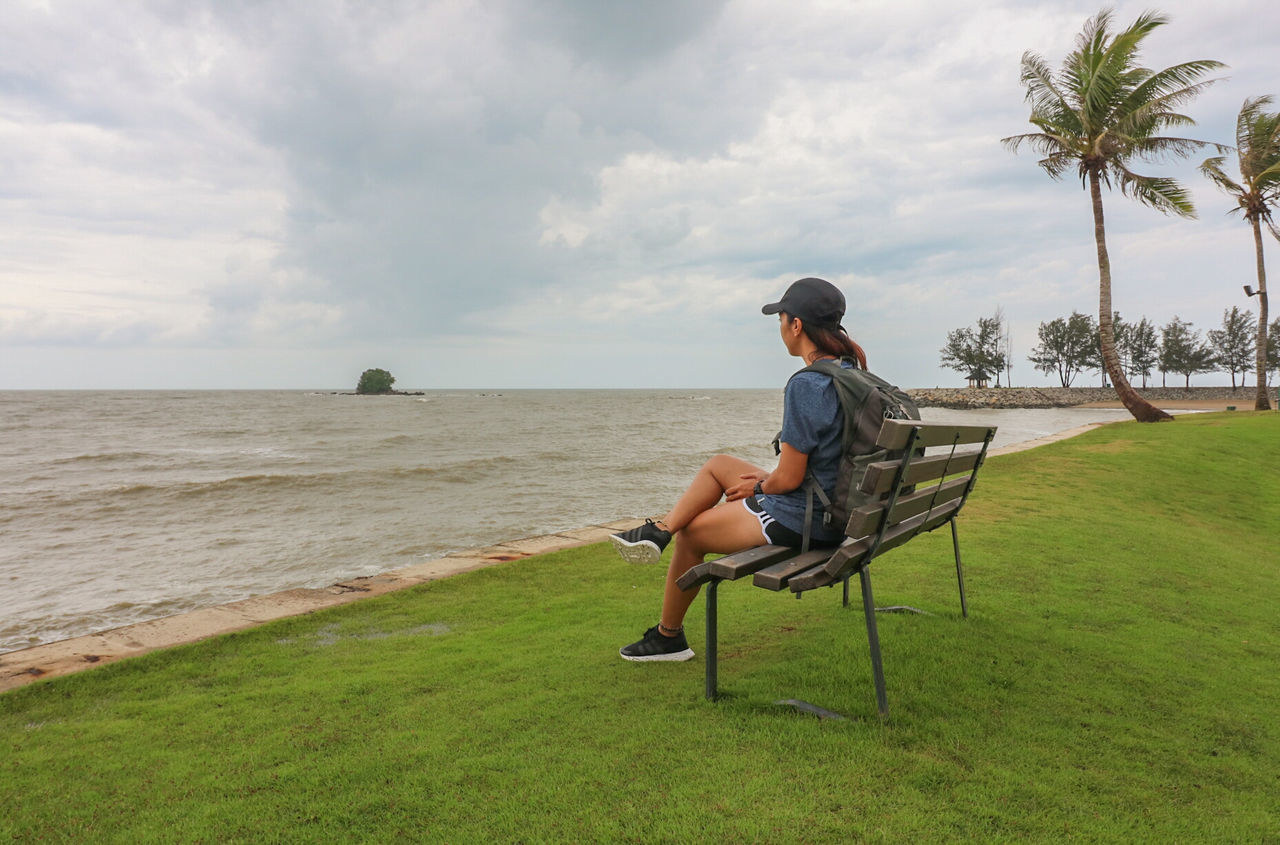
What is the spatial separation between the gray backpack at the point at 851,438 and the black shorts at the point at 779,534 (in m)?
0.07

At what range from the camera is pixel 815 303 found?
3.03m

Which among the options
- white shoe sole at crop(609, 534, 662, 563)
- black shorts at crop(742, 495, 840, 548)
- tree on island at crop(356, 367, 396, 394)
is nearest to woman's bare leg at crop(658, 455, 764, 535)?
white shoe sole at crop(609, 534, 662, 563)

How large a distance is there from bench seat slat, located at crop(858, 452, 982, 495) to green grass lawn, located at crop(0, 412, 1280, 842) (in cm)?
88

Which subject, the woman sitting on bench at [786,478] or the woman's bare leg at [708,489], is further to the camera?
the woman's bare leg at [708,489]

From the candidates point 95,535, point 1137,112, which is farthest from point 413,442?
point 1137,112

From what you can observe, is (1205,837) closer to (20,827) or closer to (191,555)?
(20,827)

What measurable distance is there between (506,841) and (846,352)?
2206 millimetres

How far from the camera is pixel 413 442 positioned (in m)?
29.8

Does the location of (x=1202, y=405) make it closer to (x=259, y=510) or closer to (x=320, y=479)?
(x=320, y=479)

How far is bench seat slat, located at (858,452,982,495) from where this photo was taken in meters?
2.53

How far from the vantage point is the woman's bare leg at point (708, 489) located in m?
3.11

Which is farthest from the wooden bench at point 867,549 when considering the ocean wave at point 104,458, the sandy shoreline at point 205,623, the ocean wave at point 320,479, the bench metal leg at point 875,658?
the ocean wave at point 104,458

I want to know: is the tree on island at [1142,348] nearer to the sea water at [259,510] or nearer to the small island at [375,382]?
the sea water at [259,510]

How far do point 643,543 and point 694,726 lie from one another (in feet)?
2.67
